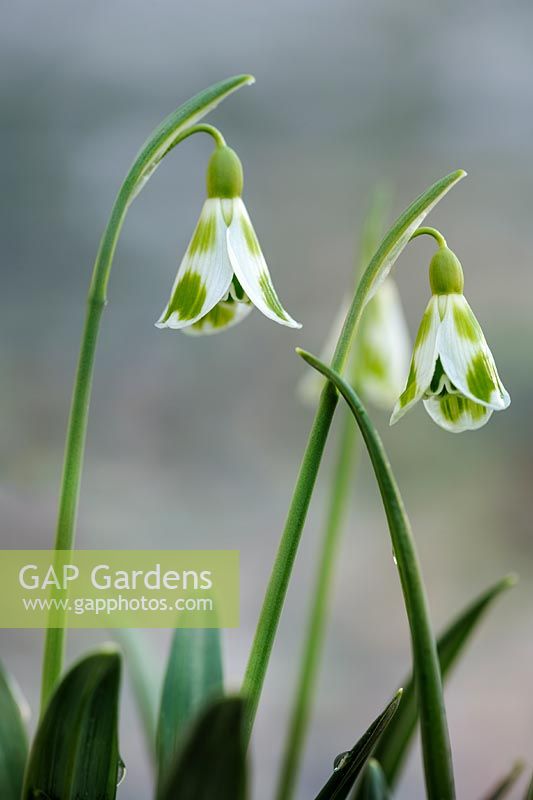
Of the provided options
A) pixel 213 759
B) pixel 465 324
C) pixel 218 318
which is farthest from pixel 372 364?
pixel 213 759

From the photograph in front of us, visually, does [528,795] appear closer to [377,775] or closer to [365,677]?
[377,775]

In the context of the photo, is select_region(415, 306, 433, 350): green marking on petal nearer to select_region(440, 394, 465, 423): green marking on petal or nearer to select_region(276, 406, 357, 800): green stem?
select_region(440, 394, 465, 423): green marking on petal

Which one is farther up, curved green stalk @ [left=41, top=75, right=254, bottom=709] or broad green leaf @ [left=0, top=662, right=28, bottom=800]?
curved green stalk @ [left=41, top=75, right=254, bottom=709]

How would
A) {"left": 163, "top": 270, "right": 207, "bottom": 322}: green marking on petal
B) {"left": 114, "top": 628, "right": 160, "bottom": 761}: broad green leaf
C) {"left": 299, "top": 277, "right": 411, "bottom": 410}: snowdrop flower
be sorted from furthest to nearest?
{"left": 299, "top": 277, "right": 411, "bottom": 410}: snowdrop flower → {"left": 114, "top": 628, "right": 160, "bottom": 761}: broad green leaf → {"left": 163, "top": 270, "right": 207, "bottom": 322}: green marking on petal

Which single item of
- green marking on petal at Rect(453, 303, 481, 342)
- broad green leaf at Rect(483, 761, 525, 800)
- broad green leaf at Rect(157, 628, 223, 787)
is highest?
green marking on petal at Rect(453, 303, 481, 342)

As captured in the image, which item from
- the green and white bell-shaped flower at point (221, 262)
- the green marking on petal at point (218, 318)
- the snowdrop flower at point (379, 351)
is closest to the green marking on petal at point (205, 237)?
the green and white bell-shaped flower at point (221, 262)

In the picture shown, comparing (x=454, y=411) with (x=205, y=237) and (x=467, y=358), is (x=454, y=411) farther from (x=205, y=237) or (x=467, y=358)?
(x=205, y=237)

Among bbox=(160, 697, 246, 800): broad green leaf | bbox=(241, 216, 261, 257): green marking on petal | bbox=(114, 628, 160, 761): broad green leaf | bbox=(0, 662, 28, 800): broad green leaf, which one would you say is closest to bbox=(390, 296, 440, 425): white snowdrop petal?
bbox=(241, 216, 261, 257): green marking on petal
